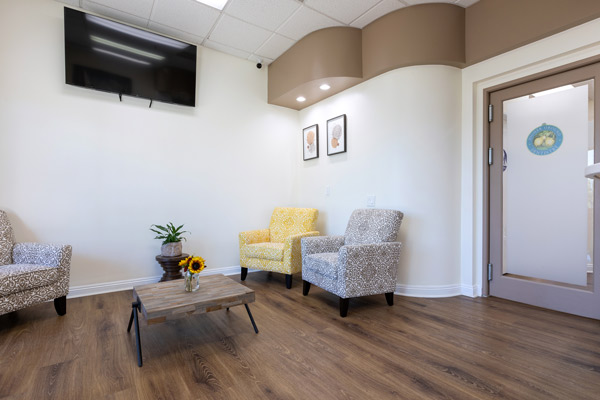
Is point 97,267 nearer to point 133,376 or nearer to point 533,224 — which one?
point 133,376

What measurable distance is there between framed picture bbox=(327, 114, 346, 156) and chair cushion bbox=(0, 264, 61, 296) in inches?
122

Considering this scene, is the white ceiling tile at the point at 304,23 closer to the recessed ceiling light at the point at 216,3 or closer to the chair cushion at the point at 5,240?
the recessed ceiling light at the point at 216,3

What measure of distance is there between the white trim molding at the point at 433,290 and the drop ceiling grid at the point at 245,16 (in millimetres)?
2802

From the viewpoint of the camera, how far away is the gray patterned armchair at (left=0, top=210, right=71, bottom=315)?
220 cm

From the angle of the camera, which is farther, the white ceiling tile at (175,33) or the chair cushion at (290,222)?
the chair cushion at (290,222)

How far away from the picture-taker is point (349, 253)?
8.25 feet

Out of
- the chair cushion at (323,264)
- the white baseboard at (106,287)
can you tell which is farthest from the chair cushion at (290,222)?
the white baseboard at (106,287)

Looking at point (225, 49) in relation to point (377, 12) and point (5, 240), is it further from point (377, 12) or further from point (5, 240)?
point (5, 240)

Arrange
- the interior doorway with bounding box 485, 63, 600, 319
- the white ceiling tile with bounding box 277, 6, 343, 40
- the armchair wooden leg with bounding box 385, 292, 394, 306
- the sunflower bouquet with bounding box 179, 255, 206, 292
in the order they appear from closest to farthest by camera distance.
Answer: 1. the sunflower bouquet with bounding box 179, 255, 206, 292
2. the interior doorway with bounding box 485, 63, 600, 319
3. the armchair wooden leg with bounding box 385, 292, 394, 306
4. the white ceiling tile with bounding box 277, 6, 343, 40

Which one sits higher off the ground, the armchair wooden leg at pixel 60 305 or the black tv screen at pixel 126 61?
the black tv screen at pixel 126 61

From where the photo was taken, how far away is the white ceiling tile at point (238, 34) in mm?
3344

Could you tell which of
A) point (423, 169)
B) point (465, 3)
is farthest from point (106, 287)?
point (465, 3)

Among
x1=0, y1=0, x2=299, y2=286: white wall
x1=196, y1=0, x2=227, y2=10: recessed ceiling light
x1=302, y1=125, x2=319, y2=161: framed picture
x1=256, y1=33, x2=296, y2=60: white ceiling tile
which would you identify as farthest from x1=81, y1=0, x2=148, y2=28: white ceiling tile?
x1=302, y1=125, x2=319, y2=161: framed picture

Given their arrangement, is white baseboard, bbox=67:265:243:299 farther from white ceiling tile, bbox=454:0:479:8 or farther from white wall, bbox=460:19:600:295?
white ceiling tile, bbox=454:0:479:8
